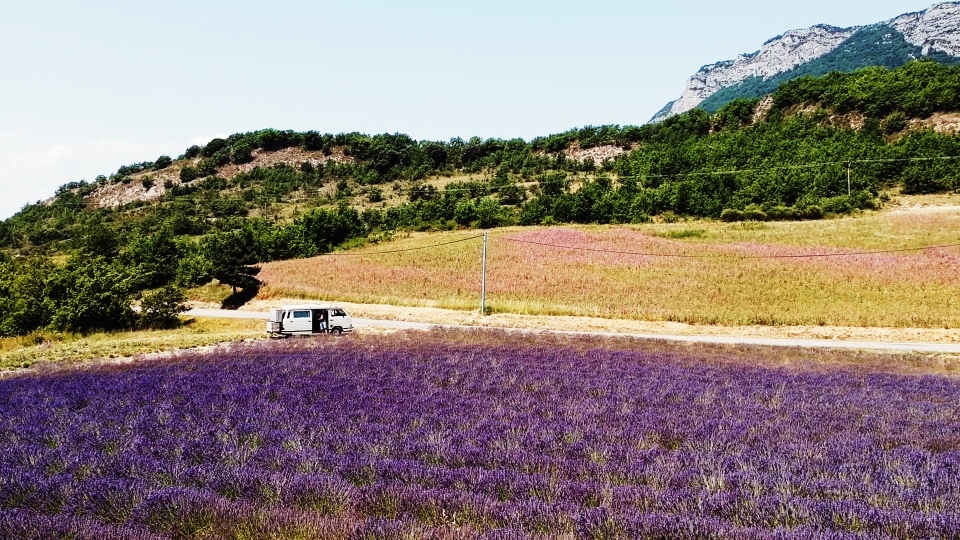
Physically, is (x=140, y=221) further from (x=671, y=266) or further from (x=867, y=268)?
(x=867, y=268)

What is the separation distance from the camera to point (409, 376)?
1297 cm

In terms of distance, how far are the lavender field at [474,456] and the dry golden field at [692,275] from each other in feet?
70.7

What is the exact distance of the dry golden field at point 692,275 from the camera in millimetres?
33469

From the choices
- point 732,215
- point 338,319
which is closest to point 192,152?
point 732,215

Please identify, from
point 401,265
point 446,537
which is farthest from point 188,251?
point 446,537

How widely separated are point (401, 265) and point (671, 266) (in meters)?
23.6

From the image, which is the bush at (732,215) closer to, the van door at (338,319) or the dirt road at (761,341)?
the dirt road at (761,341)

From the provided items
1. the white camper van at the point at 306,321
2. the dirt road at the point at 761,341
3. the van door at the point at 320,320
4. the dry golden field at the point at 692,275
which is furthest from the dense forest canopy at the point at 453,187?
the dirt road at the point at 761,341

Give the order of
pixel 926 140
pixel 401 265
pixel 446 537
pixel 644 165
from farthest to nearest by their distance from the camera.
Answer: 1. pixel 644 165
2. pixel 926 140
3. pixel 401 265
4. pixel 446 537

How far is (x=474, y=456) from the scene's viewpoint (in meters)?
6.57

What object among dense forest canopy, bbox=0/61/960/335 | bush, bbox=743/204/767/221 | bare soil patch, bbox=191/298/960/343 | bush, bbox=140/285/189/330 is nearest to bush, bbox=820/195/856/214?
dense forest canopy, bbox=0/61/960/335

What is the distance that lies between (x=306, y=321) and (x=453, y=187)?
90.9m

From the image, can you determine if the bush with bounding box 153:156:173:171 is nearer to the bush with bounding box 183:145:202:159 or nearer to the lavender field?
the bush with bounding box 183:145:202:159

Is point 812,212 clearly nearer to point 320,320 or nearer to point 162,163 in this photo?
point 320,320
